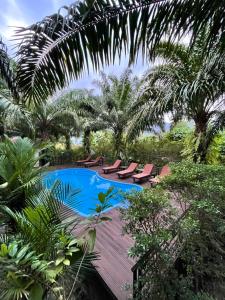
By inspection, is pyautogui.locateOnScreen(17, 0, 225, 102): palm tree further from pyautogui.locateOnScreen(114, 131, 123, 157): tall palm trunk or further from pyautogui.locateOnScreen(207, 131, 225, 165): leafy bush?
pyautogui.locateOnScreen(114, 131, 123, 157): tall palm trunk

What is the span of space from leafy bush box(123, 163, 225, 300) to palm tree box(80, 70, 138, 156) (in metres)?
11.5

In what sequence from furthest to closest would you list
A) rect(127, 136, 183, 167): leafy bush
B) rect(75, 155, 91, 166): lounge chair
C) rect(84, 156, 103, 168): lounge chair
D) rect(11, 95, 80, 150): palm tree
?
rect(75, 155, 91, 166): lounge chair → rect(84, 156, 103, 168): lounge chair → rect(11, 95, 80, 150): palm tree → rect(127, 136, 183, 167): leafy bush

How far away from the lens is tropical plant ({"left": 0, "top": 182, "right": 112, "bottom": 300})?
1846mm

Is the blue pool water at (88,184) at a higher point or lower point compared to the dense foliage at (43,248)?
lower

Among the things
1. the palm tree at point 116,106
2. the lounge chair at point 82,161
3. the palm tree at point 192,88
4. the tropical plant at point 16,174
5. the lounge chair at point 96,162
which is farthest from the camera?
the lounge chair at point 82,161

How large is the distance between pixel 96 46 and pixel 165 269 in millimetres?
3199

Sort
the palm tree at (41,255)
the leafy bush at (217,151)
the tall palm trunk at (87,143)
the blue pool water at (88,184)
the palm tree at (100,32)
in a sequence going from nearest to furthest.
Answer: the palm tree at (41,255) → the palm tree at (100,32) → the leafy bush at (217,151) → the blue pool water at (88,184) → the tall palm trunk at (87,143)

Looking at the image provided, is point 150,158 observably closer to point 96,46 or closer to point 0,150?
point 0,150

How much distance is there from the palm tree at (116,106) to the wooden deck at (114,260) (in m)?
9.91

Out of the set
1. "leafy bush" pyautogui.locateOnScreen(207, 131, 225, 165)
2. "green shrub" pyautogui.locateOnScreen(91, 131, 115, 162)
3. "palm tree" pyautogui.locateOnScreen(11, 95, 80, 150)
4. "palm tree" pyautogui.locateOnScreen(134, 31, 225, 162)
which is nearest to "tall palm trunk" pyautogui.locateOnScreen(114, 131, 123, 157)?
"green shrub" pyautogui.locateOnScreen(91, 131, 115, 162)

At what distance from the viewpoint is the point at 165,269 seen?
3.22 meters

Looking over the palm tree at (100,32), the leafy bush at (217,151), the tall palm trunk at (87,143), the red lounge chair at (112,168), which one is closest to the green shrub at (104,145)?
the tall palm trunk at (87,143)

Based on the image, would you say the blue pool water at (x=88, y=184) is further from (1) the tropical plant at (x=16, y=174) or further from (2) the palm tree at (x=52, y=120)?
(1) the tropical plant at (x=16, y=174)

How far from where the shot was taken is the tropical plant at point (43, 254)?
1846 mm
